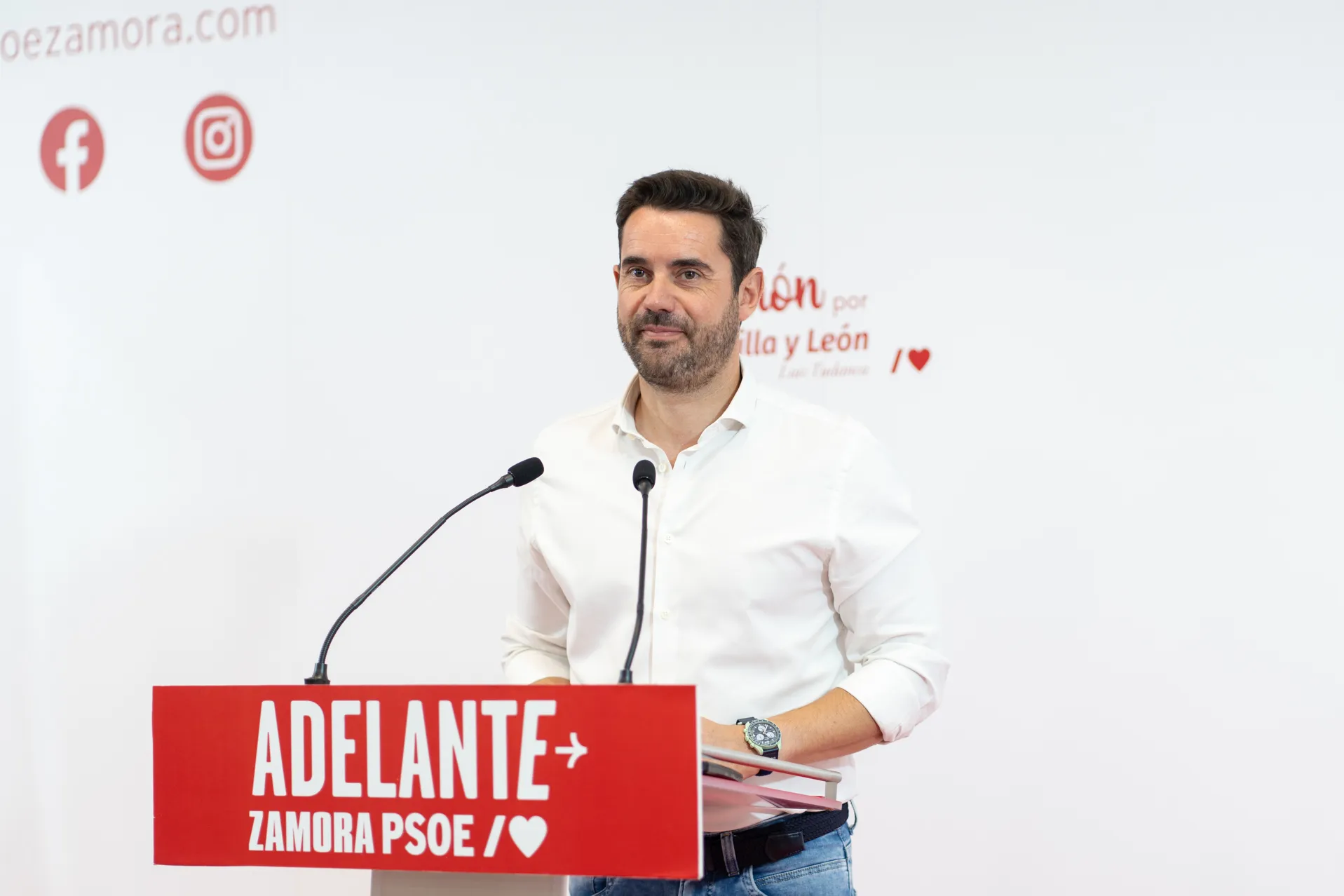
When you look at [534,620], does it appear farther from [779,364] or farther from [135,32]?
[135,32]

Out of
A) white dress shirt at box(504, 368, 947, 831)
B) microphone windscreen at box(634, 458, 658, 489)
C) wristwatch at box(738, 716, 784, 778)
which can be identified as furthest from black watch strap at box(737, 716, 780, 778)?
microphone windscreen at box(634, 458, 658, 489)

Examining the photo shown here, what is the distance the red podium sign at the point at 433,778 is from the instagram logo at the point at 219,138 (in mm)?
2174

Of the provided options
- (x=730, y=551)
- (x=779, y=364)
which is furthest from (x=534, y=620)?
(x=779, y=364)

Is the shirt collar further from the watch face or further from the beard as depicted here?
the watch face

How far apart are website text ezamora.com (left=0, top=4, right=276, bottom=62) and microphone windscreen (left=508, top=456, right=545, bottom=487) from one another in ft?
6.88

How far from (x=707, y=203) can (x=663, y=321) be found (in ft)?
0.65

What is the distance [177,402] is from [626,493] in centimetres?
184

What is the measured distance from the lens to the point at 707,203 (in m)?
1.75

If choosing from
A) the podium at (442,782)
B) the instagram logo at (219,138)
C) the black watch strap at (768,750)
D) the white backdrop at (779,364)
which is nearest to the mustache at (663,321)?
the black watch strap at (768,750)

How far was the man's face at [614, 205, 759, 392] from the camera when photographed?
5.58ft

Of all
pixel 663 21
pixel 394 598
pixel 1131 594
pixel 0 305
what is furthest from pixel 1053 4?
pixel 0 305

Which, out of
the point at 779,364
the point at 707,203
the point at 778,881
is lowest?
the point at 778,881

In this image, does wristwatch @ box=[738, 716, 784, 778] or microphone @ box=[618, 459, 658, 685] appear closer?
microphone @ box=[618, 459, 658, 685]

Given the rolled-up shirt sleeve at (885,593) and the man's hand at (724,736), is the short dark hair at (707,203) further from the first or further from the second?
the man's hand at (724,736)
